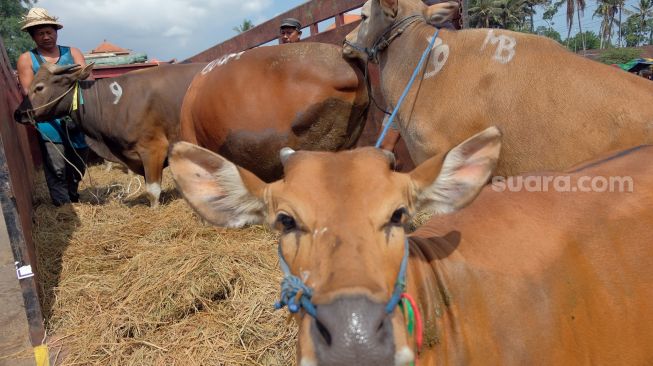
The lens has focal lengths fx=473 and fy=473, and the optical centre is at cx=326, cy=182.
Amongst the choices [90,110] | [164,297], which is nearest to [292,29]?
[90,110]

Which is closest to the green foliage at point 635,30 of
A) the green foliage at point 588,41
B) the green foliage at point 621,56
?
the green foliage at point 588,41

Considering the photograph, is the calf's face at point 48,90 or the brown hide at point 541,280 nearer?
the brown hide at point 541,280

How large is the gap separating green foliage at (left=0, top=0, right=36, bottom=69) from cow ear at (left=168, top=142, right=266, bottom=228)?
4120cm

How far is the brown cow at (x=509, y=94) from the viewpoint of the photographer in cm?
341

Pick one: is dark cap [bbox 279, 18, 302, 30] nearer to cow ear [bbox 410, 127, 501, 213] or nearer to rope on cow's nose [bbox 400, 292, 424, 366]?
cow ear [bbox 410, 127, 501, 213]

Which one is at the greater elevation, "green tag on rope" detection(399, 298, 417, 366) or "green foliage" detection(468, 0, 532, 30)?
"green foliage" detection(468, 0, 532, 30)

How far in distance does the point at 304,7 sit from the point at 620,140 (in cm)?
548

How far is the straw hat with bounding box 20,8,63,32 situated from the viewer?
23.3 feet

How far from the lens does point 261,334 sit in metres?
3.64

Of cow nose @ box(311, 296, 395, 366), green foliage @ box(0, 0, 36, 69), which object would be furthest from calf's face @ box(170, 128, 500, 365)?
green foliage @ box(0, 0, 36, 69)

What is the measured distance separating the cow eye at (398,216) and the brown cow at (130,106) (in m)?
6.08

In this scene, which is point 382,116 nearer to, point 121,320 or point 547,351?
point 121,320

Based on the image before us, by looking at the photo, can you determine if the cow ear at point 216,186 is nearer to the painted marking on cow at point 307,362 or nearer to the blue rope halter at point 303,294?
the blue rope halter at point 303,294

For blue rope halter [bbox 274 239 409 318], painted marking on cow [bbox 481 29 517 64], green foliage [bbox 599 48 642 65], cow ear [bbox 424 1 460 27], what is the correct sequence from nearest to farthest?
blue rope halter [bbox 274 239 409 318], painted marking on cow [bbox 481 29 517 64], cow ear [bbox 424 1 460 27], green foliage [bbox 599 48 642 65]
